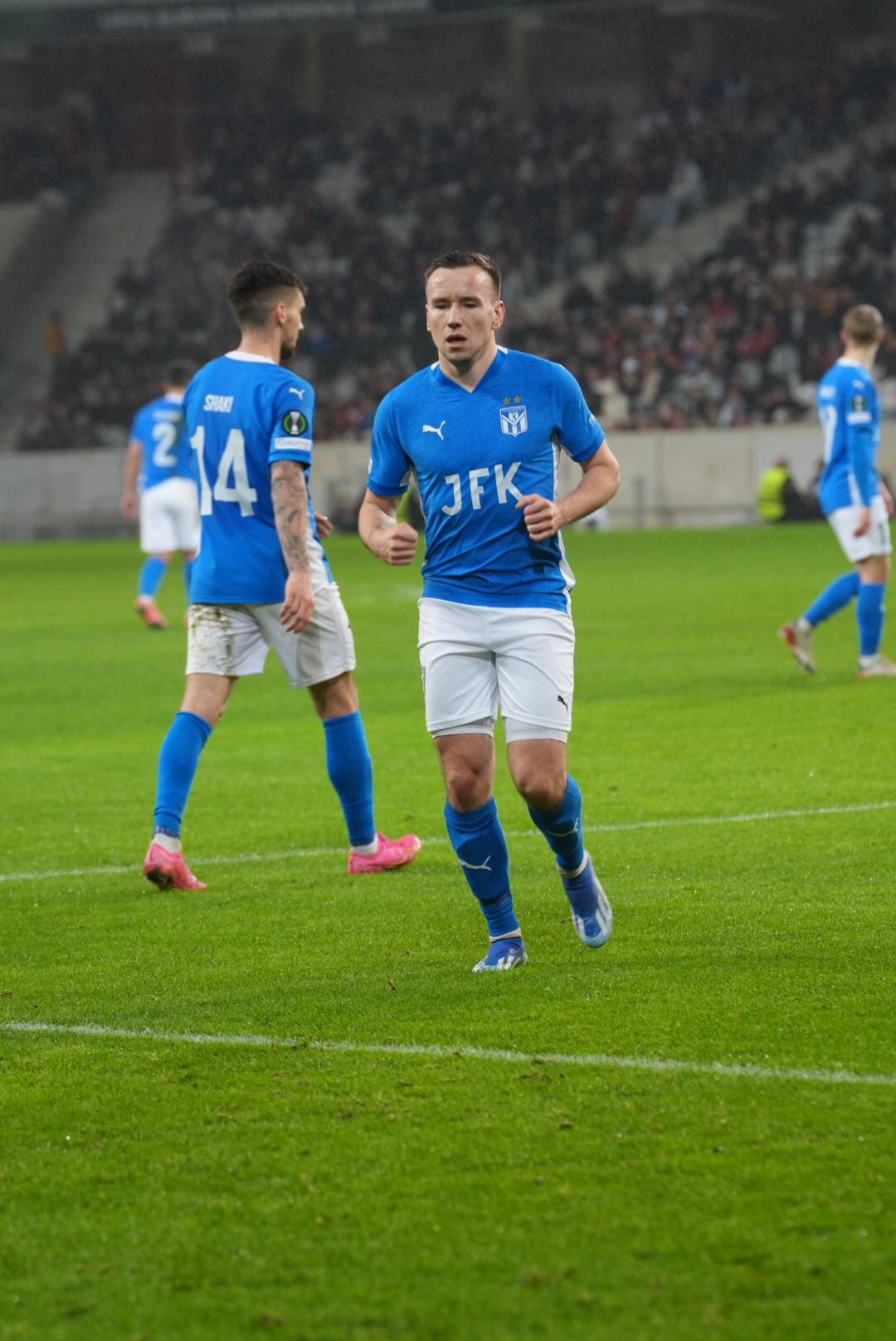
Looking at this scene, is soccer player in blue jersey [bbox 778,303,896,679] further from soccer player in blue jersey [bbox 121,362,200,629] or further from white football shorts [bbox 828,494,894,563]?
soccer player in blue jersey [bbox 121,362,200,629]

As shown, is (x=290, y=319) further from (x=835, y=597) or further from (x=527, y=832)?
(x=835, y=597)

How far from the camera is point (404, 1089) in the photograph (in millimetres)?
4246

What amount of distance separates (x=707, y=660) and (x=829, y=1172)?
34.4ft

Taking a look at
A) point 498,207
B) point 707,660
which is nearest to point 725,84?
point 498,207

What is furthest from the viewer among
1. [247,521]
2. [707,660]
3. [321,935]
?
[707,660]

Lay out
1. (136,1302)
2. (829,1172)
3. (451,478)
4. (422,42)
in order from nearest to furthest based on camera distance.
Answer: (136,1302) < (829,1172) < (451,478) < (422,42)

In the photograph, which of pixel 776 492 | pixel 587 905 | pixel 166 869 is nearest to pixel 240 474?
pixel 166 869

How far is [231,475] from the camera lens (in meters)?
7.09

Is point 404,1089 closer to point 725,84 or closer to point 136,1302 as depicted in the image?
point 136,1302

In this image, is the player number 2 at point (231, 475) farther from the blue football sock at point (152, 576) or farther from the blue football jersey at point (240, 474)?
the blue football sock at point (152, 576)

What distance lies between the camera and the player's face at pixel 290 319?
7117mm

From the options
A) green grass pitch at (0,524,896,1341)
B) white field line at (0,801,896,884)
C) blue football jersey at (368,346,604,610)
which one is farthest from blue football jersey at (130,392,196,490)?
blue football jersey at (368,346,604,610)

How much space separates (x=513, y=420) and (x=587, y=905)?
1.40 meters

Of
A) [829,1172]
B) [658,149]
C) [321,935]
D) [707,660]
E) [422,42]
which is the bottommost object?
[707,660]
